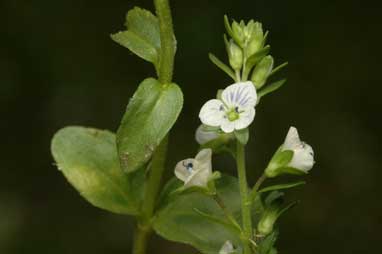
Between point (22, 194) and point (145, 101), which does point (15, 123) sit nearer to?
point (22, 194)

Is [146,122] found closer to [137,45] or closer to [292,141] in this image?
[137,45]

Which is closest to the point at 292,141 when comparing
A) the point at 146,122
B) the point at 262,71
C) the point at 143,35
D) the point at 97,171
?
the point at 262,71

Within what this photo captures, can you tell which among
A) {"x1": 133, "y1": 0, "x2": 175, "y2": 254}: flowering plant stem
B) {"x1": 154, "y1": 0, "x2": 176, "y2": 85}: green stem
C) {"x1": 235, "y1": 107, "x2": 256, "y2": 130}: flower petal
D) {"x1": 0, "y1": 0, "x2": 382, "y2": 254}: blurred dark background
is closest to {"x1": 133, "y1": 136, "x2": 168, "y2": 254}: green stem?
{"x1": 133, "y1": 0, "x2": 175, "y2": 254}: flowering plant stem

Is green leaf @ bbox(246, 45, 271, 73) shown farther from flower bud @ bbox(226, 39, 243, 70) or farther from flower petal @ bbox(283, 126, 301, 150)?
flower petal @ bbox(283, 126, 301, 150)

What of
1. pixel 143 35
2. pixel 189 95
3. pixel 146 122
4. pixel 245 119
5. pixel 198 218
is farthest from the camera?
pixel 189 95

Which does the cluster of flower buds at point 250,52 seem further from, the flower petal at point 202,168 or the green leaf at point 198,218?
the green leaf at point 198,218
